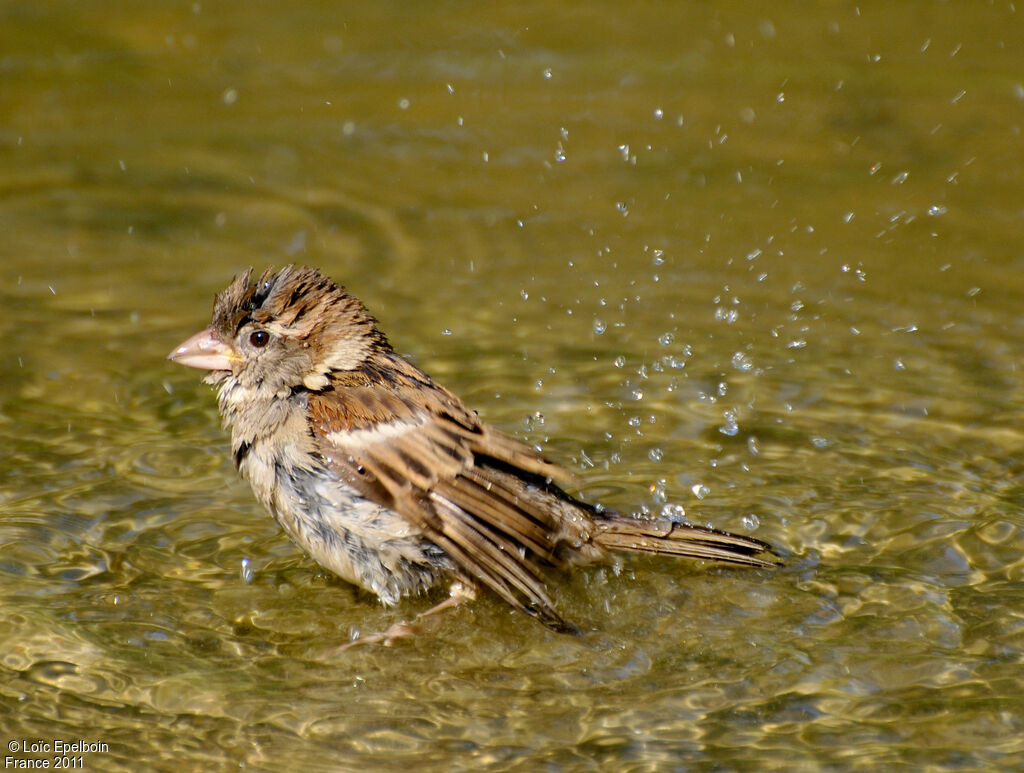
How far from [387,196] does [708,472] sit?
326cm

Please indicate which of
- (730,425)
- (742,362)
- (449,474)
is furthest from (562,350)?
(449,474)

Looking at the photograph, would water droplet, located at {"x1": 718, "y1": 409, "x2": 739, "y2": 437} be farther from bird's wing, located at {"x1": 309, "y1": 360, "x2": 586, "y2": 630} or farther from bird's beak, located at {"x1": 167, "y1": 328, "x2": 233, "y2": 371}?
bird's beak, located at {"x1": 167, "y1": 328, "x2": 233, "y2": 371}

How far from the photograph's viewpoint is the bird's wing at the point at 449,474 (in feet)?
13.4

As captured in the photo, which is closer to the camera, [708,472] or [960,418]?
[708,472]

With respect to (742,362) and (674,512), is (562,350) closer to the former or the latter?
(742,362)

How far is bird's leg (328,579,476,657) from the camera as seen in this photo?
160 inches

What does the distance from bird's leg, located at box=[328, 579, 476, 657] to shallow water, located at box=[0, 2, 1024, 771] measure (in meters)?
0.05

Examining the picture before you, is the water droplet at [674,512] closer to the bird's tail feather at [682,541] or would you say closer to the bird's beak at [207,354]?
the bird's tail feather at [682,541]

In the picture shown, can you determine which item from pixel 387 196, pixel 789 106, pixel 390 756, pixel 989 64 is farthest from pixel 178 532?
pixel 989 64

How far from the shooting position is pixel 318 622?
4195mm

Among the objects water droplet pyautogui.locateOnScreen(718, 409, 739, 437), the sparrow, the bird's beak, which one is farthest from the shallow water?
the bird's beak

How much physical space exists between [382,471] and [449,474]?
209 mm

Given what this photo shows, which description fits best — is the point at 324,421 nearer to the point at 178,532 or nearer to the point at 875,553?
the point at 178,532

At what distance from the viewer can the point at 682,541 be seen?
4.32 meters
